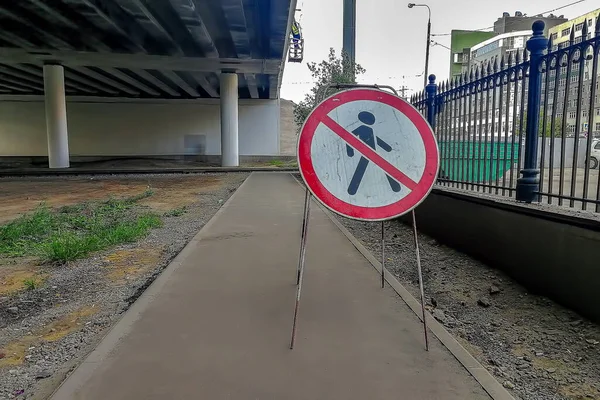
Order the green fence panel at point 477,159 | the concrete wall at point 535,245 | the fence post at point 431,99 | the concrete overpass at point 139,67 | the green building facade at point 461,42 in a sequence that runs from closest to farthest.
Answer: the concrete wall at point 535,245 → the green fence panel at point 477,159 → the fence post at point 431,99 → the concrete overpass at point 139,67 → the green building facade at point 461,42

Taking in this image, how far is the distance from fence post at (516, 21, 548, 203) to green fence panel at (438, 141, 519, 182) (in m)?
0.32

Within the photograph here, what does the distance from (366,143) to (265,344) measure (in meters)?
1.46

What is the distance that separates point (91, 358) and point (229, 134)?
23254 millimetres

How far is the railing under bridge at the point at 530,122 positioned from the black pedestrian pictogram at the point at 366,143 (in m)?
2.08

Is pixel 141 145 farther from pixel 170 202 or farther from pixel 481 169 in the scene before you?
pixel 481 169

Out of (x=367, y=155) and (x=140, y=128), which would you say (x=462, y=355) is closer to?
(x=367, y=155)

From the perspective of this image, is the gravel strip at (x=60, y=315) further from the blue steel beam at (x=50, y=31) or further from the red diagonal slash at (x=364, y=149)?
the blue steel beam at (x=50, y=31)

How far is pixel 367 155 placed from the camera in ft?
8.81

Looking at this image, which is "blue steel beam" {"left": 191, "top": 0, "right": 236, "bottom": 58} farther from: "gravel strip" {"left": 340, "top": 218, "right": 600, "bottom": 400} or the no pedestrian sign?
the no pedestrian sign

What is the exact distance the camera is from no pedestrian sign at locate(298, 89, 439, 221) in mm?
2631

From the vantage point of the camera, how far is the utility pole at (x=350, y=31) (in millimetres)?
28212

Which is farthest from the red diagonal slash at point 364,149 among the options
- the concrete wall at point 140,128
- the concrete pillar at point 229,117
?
the concrete wall at point 140,128

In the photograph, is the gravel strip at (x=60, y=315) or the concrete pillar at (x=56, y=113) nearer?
the gravel strip at (x=60, y=315)

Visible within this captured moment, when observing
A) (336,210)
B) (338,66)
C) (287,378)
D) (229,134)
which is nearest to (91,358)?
(287,378)
